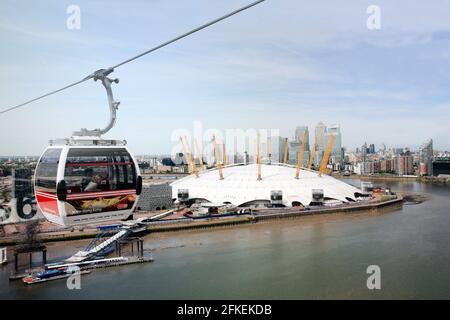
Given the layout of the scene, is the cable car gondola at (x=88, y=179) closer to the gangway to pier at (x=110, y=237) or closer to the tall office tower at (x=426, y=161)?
the gangway to pier at (x=110, y=237)

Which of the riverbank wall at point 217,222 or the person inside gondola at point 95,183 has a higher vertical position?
the person inside gondola at point 95,183

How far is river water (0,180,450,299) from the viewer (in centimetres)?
507

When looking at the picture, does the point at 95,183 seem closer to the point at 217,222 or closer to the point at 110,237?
the point at 110,237

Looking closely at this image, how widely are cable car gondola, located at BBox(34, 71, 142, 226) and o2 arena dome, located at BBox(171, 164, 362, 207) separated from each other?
954 centimetres

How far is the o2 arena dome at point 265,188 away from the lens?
1219 cm

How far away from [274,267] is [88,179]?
4.35 m

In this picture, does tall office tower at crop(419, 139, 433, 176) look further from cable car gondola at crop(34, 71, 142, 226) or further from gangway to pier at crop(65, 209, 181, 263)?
cable car gondola at crop(34, 71, 142, 226)

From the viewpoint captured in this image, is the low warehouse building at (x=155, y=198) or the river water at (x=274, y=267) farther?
the low warehouse building at (x=155, y=198)

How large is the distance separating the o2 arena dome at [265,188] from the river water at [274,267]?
8.18ft

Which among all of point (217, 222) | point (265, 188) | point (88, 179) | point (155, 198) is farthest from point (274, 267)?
point (155, 198)

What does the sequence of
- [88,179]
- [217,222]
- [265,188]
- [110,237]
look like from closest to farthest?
[88,179] < [110,237] < [217,222] < [265,188]

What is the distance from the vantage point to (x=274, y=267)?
20.0 ft

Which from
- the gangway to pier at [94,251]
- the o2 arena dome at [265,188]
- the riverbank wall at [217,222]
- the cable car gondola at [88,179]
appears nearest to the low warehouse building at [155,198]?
the o2 arena dome at [265,188]
